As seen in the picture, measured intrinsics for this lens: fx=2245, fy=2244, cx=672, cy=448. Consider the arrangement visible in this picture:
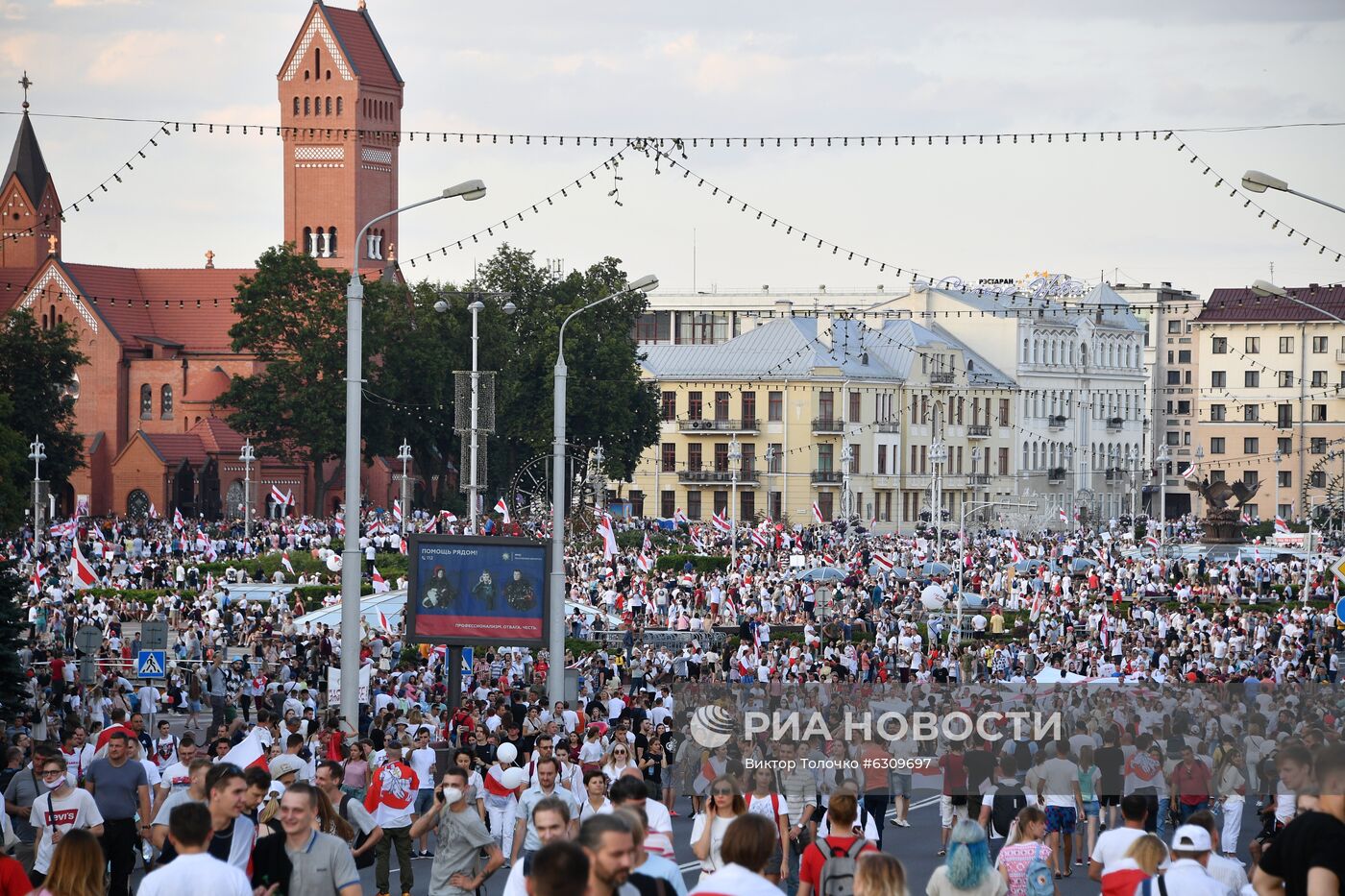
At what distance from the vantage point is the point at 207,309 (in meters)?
101

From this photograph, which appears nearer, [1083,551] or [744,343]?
[1083,551]

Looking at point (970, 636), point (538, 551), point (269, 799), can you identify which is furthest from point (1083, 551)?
point (269, 799)

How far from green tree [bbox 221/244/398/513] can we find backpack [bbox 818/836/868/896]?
65927mm

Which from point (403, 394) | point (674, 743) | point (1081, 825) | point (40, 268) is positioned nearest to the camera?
point (1081, 825)

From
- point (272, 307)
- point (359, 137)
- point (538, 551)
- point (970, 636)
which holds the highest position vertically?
point (359, 137)

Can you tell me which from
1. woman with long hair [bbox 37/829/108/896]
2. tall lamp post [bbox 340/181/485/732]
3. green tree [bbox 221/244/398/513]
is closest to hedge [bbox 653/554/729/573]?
green tree [bbox 221/244/398/513]

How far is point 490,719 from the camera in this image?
24.1m

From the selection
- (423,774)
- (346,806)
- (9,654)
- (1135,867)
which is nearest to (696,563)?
(9,654)

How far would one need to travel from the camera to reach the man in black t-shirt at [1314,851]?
Answer: 891 cm

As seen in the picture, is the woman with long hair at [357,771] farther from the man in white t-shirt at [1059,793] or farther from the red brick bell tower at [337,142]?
the red brick bell tower at [337,142]

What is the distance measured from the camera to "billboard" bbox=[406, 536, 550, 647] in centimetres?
2569

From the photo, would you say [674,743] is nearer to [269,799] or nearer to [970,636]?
[269,799]

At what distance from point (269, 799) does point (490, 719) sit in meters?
11.2

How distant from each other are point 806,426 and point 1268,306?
41798mm
